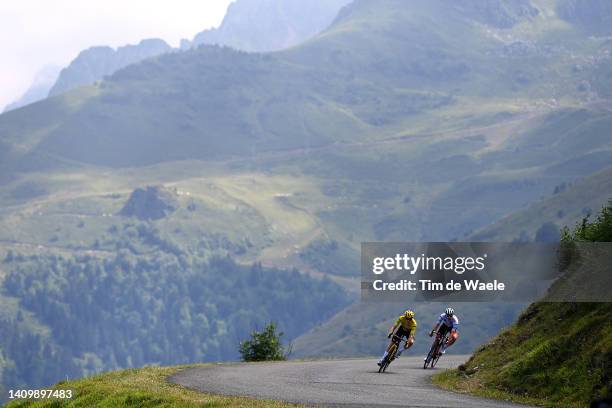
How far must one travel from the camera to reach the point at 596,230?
124 ft

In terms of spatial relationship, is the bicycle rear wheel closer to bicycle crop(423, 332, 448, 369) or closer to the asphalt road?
the asphalt road

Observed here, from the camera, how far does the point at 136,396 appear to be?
3353 centimetres

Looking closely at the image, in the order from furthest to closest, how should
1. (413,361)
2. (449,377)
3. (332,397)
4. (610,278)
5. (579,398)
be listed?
(413,361), (449,377), (610,278), (332,397), (579,398)

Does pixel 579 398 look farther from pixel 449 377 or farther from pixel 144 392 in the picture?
pixel 144 392

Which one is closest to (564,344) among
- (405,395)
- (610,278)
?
(610,278)

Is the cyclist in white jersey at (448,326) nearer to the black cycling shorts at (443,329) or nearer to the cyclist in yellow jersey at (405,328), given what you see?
the black cycling shorts at (443,329)

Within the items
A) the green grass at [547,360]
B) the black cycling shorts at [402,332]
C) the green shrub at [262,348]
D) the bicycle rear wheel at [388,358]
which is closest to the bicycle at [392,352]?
the bicycle rear wheel at [388,358]

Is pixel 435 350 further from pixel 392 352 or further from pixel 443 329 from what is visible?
pixel 392 352

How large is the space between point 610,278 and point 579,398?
689 cm

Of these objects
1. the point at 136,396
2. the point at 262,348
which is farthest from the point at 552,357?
the point at 262,348
